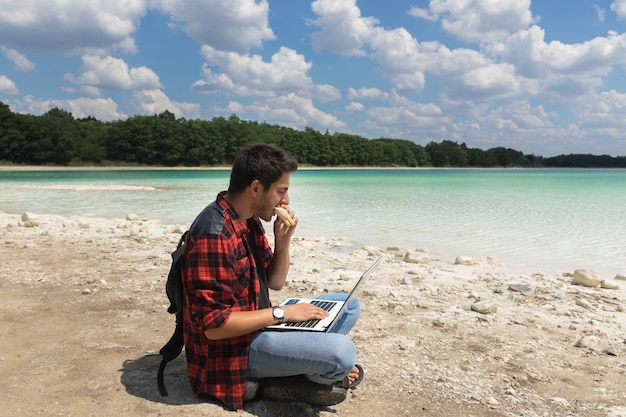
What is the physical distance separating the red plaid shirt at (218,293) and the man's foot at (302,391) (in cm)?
23

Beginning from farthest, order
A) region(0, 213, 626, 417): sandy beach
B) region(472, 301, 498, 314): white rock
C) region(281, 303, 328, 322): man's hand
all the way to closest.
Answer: region(472, 301, 498, 314): white rock → region(0, 213, 626, 417): sandy beach → region(281, 303, 328, 322): man's hand

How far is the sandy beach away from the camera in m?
3.35

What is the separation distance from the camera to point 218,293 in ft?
8.68

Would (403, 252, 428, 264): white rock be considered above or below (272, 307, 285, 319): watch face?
below

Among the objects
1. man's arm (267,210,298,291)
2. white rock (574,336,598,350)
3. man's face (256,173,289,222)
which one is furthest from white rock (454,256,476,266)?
man's face (256,173,289,222)

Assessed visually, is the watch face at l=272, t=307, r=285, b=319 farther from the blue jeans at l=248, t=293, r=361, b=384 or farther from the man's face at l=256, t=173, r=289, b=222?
the man's face at l=256, t=173, r=289, b=222

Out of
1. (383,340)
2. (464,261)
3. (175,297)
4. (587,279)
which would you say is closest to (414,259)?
(464,261)

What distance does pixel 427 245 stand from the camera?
38.1ft

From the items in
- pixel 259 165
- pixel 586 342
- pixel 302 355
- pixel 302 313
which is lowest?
pixel 586 342

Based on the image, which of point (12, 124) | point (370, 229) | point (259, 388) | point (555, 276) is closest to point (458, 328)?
point (259, 388)

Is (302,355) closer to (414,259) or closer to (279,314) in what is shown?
(279,314)

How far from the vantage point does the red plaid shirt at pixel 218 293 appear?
103 inches

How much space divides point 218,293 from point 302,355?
65cm

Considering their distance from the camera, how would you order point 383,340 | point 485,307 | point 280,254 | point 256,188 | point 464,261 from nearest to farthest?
point 256,188 → point 280,254 → point 383,340 → point 485,307 → point 464,261
